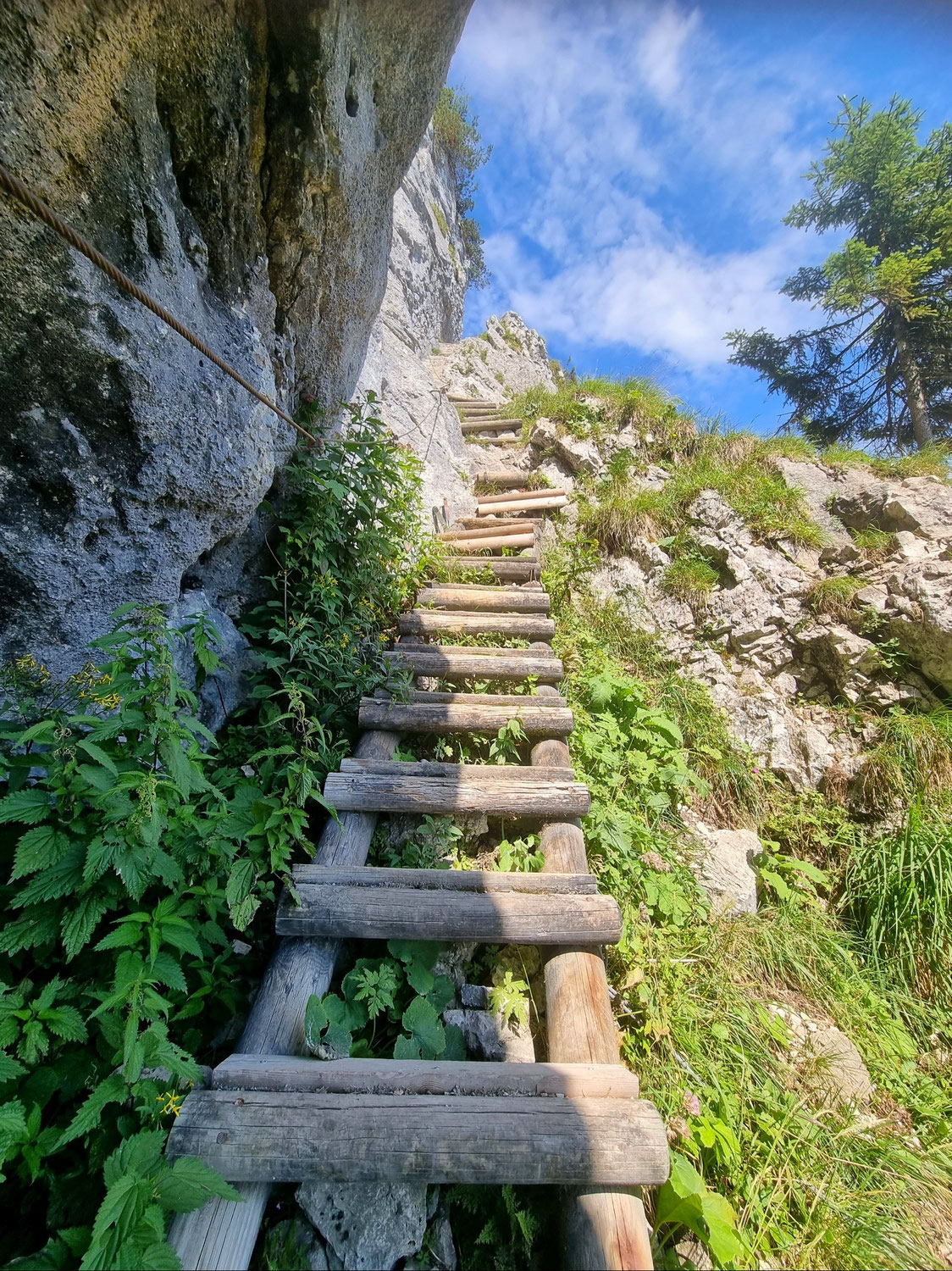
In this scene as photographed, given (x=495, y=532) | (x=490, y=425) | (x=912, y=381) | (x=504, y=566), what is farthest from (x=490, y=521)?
(x=912, y=381)

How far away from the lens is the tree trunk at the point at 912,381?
9133 millimetres

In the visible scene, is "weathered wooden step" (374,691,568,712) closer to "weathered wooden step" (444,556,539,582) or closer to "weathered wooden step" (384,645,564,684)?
"weathered wooden step" (384,645,564,684)

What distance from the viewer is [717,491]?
17.9 feet

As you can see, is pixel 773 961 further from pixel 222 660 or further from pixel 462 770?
pixel 222 660

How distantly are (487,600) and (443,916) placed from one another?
2988 millimetres

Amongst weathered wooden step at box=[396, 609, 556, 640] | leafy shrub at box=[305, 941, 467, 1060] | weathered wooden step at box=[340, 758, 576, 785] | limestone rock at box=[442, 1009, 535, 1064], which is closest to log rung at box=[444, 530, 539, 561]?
weathered wooden step at box=[396, 609, 556, 640]

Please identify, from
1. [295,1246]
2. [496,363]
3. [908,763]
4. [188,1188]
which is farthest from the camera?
[496,363]

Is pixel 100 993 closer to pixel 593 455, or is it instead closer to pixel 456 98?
pixel 593 455

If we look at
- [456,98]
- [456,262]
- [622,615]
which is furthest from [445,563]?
[456,98]

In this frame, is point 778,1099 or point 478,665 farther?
point 478,665

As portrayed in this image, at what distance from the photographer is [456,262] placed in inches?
539

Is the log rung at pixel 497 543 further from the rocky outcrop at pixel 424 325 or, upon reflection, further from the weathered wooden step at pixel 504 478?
the weathered wooden step at pixel 504 478

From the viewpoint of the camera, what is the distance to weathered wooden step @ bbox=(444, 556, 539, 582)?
17.0 ft

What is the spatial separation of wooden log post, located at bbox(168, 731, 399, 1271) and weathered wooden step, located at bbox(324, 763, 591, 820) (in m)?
0.11
